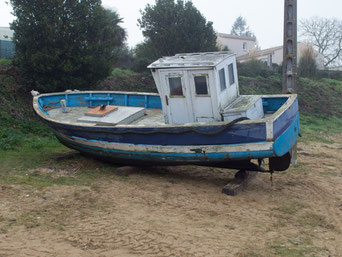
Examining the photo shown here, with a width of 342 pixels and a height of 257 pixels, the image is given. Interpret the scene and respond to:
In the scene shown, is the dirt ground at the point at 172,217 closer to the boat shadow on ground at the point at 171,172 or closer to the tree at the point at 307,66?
the boat shadow on ground at the point at 171,172

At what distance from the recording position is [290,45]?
1059cm

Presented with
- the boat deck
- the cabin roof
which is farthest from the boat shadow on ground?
the cabin roof

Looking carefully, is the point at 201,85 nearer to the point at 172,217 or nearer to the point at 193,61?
the point at 193,61

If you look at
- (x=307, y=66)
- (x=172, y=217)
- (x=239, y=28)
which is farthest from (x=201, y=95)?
(x=239, y=28)

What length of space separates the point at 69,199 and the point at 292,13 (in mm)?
7510

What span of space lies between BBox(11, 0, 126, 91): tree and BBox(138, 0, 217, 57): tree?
154 inches

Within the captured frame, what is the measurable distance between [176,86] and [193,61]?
24.4 inches

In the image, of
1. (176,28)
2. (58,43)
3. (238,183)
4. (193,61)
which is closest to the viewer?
(238,183)

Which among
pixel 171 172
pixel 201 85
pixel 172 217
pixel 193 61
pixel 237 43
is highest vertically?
pixel 193 61

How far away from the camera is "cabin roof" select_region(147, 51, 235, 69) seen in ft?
24.7

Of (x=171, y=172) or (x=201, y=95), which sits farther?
(x=171, y=172)

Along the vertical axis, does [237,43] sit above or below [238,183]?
above

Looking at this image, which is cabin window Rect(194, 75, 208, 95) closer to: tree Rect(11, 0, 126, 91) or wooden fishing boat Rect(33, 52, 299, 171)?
wooden fishing boat Rect(33, 52, 299, 171)

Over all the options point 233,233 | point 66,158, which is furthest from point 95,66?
point 233,233
